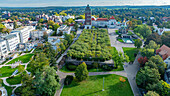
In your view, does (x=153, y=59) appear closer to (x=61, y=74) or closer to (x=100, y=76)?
(x=100, y=76)

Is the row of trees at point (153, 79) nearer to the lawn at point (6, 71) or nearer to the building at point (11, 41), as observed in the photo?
the lawn at point (6, 71)

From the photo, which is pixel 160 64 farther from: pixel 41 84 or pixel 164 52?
pixel 41 84

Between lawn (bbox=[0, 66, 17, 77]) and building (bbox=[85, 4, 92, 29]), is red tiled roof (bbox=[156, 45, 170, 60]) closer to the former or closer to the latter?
lawn (bbox=[0, 66, 17, 77])

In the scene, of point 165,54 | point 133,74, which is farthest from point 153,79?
point 165,54

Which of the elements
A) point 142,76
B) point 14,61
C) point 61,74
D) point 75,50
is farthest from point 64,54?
point 142,76

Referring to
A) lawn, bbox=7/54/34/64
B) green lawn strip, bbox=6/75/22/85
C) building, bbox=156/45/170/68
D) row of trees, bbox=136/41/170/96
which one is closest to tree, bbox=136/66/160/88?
row of trees, bbox=136/41/170/96
